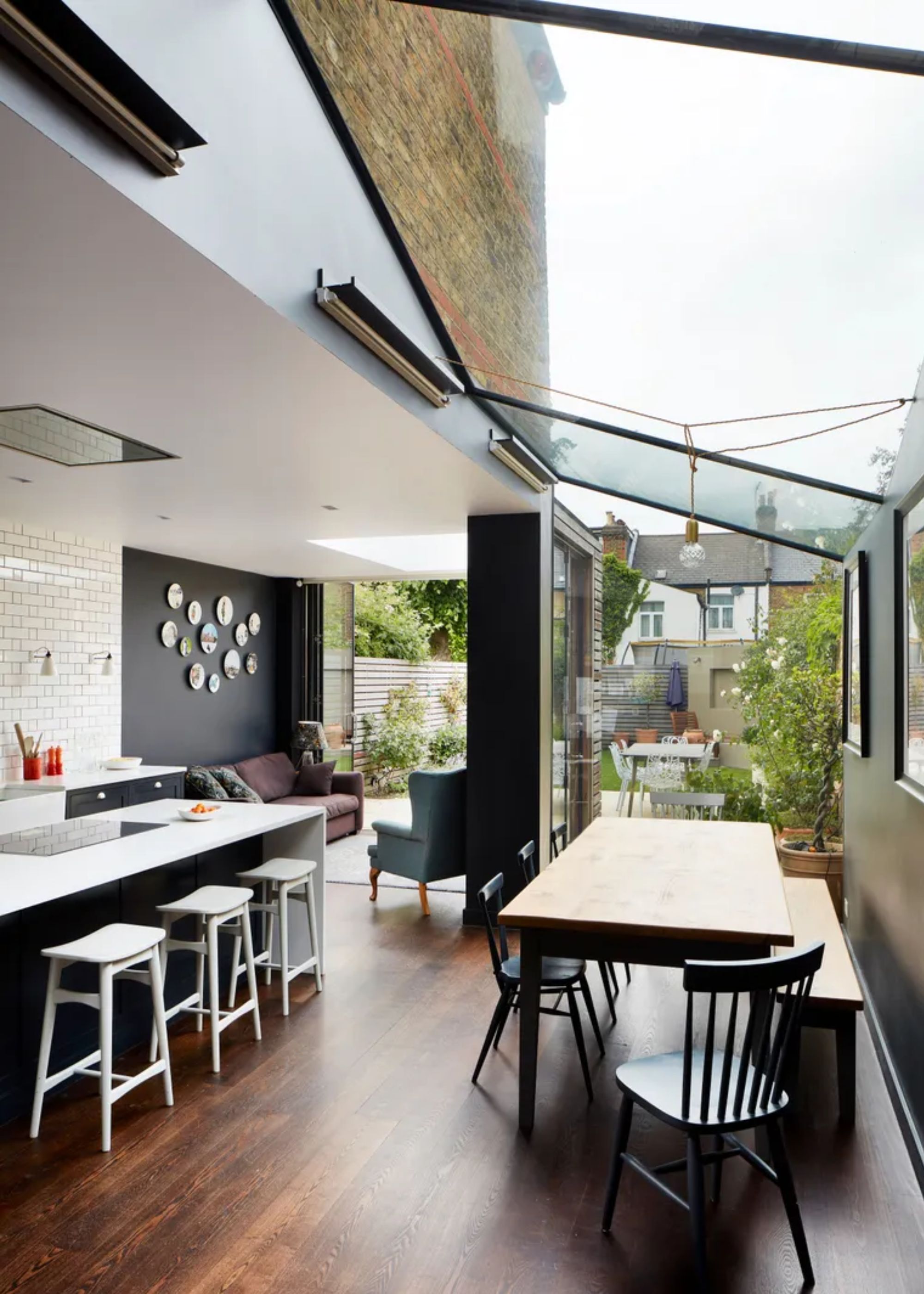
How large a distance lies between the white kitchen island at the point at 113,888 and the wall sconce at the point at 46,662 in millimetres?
1928

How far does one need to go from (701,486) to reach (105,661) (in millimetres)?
4581

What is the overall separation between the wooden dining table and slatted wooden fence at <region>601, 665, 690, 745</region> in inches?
89.6

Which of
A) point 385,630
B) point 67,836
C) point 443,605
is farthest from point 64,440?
point 443,605

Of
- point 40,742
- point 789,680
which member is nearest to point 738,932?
point 789,680

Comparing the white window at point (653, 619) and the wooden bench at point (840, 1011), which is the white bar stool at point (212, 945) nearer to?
the wooden bench at point (840, 1011)

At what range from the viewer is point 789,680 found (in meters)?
6.16

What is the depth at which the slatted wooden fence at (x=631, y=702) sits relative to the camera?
6219mm

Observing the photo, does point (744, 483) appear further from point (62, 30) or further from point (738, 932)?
point (62, 30)

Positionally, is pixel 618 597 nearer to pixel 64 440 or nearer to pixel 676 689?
pixel 676 689

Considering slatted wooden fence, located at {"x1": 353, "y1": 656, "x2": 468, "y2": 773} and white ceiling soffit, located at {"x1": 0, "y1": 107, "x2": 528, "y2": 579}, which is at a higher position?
white ceiling soffit, located at {"x1": 0, "y1": 107, "x2": 528, "y2": 579}

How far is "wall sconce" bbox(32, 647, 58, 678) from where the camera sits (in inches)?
248

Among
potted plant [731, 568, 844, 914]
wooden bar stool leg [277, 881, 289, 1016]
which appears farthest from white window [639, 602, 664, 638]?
wooden bar stool leg [277, 881, 289, 1016]

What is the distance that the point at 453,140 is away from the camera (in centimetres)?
337

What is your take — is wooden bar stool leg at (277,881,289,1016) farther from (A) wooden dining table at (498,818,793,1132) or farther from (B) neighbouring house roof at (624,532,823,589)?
(B) neighbouring house roof at (624,532,823,589)
